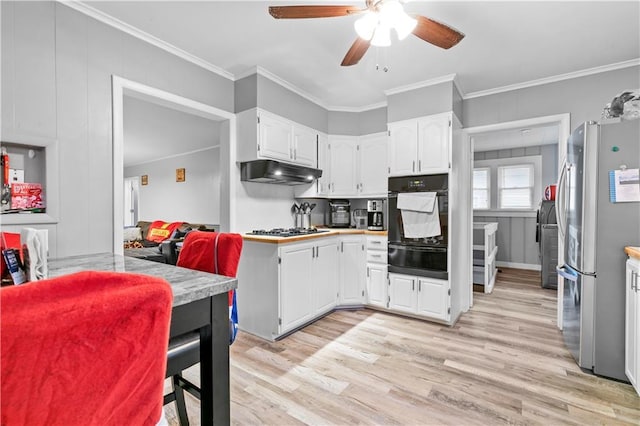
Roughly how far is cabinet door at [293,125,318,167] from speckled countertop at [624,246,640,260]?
2.85 meters

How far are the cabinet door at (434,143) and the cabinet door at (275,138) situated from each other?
1.43m

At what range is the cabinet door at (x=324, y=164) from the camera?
3871 millimetres

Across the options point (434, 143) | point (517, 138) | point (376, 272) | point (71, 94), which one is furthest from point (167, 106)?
point (517, 138)

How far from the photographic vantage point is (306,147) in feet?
11.9

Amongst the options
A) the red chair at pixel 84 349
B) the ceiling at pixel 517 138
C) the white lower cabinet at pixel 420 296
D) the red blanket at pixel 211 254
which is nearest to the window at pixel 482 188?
the ceiling at pixel 517 138

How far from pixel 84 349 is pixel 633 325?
108 inches

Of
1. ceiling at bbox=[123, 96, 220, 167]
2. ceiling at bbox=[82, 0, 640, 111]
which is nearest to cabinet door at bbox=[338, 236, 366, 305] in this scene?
ceiling at bbox=[82, 0, 640, 111]

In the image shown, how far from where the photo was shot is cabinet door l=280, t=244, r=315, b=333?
2766 mm

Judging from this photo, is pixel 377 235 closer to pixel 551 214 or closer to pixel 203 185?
pixel 551 214

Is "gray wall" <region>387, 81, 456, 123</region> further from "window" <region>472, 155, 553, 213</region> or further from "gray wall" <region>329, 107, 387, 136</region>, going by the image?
"window" <region>472, 155, 553, 213</region>

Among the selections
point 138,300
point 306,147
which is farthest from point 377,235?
point 138,300

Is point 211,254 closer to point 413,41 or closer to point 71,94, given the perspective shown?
point 71,94

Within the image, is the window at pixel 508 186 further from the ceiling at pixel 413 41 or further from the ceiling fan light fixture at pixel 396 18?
the ceiling fan light fixture at pixel 396 18

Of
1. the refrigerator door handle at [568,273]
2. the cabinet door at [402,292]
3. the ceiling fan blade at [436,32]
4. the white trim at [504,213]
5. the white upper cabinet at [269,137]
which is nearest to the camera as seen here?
Result: the ceiling fan blade at [436,32]
